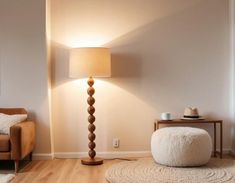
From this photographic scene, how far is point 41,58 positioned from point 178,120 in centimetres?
202

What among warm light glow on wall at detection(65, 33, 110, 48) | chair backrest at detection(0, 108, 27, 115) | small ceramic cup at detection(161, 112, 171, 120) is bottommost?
small ceramic cup at detection(161, 112, 171, 120)

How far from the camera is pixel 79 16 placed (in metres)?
4.71

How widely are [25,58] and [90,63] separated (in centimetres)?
96

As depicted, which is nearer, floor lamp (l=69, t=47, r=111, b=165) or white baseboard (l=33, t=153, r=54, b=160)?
floor lamp (l=69, t=47, r=111, b=165)

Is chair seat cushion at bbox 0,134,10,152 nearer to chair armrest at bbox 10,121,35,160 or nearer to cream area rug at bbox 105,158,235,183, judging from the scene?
chair armrest at bbox 10,121,35,160

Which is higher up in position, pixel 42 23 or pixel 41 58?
pixel 42 23

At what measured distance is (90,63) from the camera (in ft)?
13.8

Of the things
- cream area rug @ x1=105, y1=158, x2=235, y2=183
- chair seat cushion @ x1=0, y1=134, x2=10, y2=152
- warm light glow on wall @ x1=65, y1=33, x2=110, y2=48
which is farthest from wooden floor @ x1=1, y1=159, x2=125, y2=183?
warm light glow on wall @ x1=65, y1=33, x2=110, y2=48

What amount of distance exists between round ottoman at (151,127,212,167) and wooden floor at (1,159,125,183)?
0.75 m

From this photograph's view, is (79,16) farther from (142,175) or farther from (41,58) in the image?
(142,175)

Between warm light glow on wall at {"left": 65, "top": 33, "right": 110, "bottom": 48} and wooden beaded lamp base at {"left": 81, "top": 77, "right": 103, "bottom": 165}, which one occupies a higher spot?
warm light glow on wall at {"left": 65, "top": 33, "right": 110, "bottom": 48}

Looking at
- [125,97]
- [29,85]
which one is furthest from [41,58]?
A: [125,97]

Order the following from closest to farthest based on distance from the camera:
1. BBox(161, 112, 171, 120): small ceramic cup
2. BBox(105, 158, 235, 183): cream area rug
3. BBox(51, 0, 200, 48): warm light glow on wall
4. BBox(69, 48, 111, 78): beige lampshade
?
1. BBox(105, 158, 235, 183): cream area rug
2. BBox(69, 48, 111, 78): beige lampshade
3. BBox(161, 112, 171, 120): small ceramic cup
4. BBox(51, 0, 200, 48): warm light glow on wall

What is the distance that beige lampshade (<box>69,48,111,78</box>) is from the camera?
166 inches
